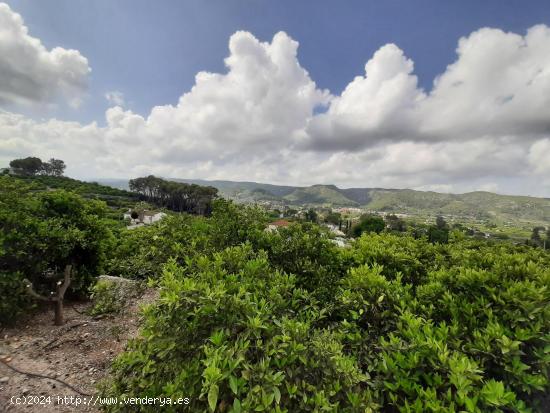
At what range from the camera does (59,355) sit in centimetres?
640

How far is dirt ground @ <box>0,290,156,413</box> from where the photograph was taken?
502 centimetres

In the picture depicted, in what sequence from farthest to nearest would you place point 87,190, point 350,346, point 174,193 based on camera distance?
point 174,193, point 87,190, point 350,346

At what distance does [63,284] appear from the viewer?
7.74 m

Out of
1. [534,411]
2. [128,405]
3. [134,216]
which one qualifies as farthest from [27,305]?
[134,216]

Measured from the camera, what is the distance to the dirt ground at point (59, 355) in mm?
5016

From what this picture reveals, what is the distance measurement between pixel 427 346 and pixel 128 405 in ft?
10.6

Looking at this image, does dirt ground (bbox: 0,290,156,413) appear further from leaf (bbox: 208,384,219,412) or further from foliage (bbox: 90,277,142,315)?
leaf (bbox: 208,384,219,412)

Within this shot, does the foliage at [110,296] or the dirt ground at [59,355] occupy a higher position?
the foliage at [110,296]

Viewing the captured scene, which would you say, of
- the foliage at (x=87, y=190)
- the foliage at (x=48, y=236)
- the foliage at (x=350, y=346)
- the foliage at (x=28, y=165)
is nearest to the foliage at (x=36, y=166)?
the foliage at (x=28, y=165)

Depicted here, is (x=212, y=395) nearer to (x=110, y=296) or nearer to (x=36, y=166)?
(x=110, y=296)

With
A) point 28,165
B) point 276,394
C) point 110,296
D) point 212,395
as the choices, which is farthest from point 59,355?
point 28,165

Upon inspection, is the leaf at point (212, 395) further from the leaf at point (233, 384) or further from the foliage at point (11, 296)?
the foliage at point (11, 296)

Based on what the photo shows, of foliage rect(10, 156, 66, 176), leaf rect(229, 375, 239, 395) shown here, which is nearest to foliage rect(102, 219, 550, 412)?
leaf rect(229, 375, 239, 395)

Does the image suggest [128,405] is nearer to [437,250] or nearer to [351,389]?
[351,389]
